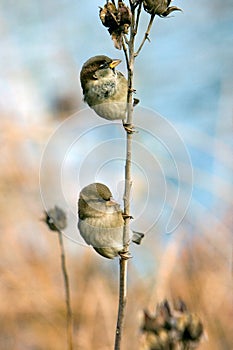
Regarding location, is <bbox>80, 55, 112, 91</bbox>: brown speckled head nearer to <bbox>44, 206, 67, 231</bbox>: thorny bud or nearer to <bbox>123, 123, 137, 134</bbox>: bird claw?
<bbox>123, 123, 137, 134</bbox>: bird claw

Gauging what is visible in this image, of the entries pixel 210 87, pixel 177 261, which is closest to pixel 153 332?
pixel 177 261

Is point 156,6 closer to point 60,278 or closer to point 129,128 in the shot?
point 129,128

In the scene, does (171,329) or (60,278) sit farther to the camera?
(60,278)

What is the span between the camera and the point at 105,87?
67 cm

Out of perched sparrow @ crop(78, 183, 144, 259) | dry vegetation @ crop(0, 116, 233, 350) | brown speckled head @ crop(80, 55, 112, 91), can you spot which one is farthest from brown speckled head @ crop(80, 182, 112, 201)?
dry vegetation @ crop(0, 116, 233, 350)

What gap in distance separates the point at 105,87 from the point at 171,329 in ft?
0.77

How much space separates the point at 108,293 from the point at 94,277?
12cm

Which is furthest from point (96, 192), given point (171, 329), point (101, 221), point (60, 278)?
point (60, 278)

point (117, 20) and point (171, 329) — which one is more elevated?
point (117, 20)

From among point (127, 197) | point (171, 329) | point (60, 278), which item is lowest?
point (171, 329)

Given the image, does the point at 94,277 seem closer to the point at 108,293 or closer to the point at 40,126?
the point at 108,293

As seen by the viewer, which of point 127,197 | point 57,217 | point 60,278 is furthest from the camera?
point 60,278

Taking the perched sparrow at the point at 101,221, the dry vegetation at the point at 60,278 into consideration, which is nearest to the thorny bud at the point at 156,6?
the perched sparrow at the point at 101,221

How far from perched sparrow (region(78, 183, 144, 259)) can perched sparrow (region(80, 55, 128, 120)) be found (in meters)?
0.07
